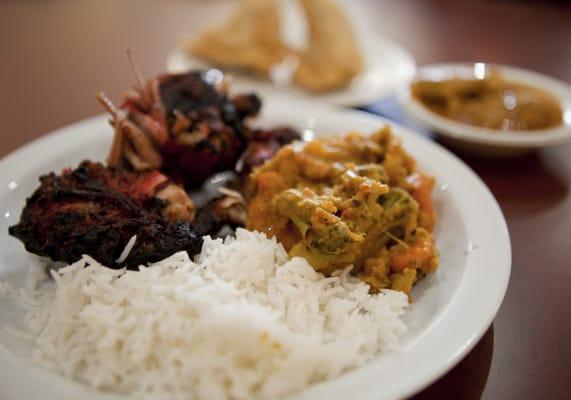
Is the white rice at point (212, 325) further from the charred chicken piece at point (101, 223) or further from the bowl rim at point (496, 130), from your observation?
the bowl rim at point (496, 130)

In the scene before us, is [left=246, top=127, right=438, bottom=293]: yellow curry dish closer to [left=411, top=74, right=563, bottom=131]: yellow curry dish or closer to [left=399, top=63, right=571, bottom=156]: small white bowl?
[left=399, top=63, right=571, bottom=156]: small white bowl

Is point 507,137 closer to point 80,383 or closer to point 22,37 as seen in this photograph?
point 80,383

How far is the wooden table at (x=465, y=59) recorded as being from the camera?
70.7 inches

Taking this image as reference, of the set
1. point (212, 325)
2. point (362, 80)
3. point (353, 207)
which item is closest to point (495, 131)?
point (362, 80)

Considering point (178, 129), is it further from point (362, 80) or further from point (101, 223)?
point (362, 80)

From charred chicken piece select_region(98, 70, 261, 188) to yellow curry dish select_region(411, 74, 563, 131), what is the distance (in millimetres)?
1252

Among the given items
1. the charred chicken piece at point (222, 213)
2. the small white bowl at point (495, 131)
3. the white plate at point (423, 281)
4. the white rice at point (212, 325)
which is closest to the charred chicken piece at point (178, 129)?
the charred chicken piece at point (222, 213)

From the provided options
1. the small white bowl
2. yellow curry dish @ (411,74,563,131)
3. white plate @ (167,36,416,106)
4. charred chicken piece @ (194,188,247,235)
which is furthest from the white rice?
white plate @ (167,36,416,106)

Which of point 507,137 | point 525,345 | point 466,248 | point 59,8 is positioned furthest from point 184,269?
point 59,8

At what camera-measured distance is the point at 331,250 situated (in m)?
1.78

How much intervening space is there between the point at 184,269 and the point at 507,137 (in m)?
1.79

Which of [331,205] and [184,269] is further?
[331,205]

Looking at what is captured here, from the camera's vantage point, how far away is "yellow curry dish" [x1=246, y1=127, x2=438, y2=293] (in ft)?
5.98

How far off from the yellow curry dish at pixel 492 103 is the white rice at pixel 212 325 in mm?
1584
